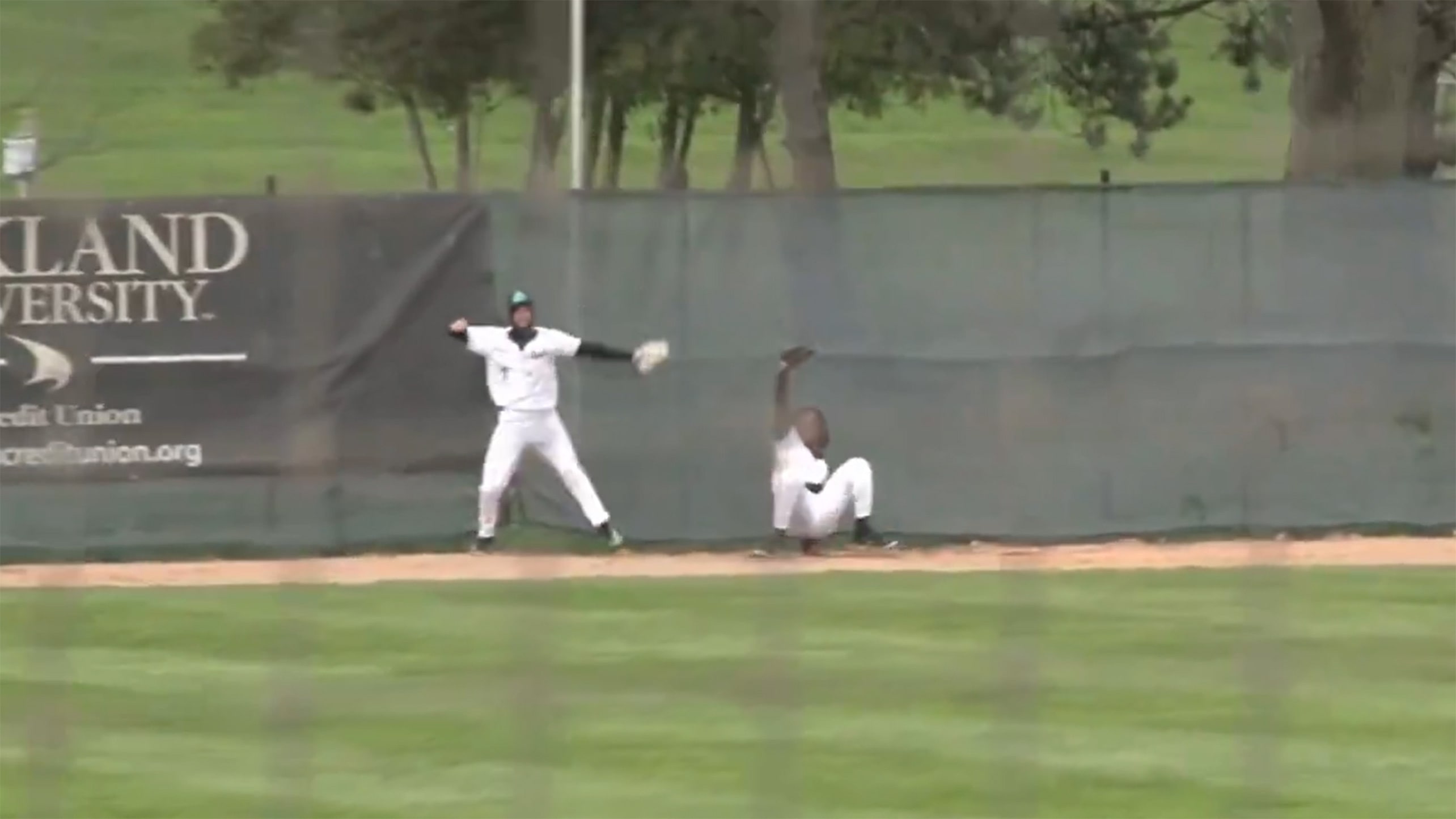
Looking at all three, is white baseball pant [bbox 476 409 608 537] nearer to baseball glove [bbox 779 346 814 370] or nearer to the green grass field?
baseball glove [bbox 779 346 814 370]

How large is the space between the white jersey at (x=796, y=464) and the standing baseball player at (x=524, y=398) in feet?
2.59

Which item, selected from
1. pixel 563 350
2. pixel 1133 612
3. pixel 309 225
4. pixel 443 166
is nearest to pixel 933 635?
pixel 1133 612

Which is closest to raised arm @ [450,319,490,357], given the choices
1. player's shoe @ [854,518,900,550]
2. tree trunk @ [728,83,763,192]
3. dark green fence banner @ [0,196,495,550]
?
dark green fence banner @ [0,196,495,550]

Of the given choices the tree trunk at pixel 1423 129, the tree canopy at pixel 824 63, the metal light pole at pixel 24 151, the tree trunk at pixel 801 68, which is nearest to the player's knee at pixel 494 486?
the tree canopy at pixel 824 63

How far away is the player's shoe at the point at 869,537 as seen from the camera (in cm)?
1323

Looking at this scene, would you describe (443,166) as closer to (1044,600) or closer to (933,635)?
(933,635)

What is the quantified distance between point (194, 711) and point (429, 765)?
1093 mm

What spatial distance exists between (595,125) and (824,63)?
1910 mm

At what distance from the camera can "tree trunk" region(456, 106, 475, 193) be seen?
313cm

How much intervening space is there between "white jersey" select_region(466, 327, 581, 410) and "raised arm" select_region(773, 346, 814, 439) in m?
1.05

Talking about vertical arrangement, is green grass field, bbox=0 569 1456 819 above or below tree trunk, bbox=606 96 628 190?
below

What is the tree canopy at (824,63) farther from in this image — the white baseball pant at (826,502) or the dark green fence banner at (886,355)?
the white baseball pant at (826,502)

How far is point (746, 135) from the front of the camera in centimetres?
748

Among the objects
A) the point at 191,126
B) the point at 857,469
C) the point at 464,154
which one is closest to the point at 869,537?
the point at 857,469
